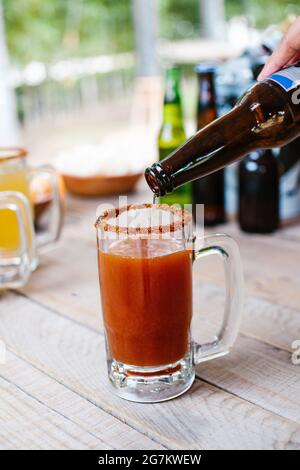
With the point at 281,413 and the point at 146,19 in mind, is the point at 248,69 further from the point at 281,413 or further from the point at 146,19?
the point at 146,19

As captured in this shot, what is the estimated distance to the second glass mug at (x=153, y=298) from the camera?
2.23 feet

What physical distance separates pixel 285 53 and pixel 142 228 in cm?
38

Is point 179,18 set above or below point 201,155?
above

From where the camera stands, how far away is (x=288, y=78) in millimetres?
791

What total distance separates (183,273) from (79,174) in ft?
2.90

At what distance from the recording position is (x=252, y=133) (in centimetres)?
83

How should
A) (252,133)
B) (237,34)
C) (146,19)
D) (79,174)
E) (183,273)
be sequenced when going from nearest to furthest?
(183,273), (252,133), (79,174), (237,34), (146,19)

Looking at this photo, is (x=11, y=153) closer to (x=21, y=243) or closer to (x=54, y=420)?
(x=21, y=243)

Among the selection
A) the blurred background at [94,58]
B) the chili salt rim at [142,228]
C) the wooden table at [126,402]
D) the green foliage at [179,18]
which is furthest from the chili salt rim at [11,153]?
the green foliage at [179,18]

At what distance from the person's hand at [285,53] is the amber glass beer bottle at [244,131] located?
7 centimetres

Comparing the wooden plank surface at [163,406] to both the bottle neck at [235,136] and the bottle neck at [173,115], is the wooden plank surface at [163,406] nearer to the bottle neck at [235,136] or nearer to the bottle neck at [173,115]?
the bottle neck at [235,136]

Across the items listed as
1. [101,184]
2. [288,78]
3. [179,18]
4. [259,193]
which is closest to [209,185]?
[259,193]
